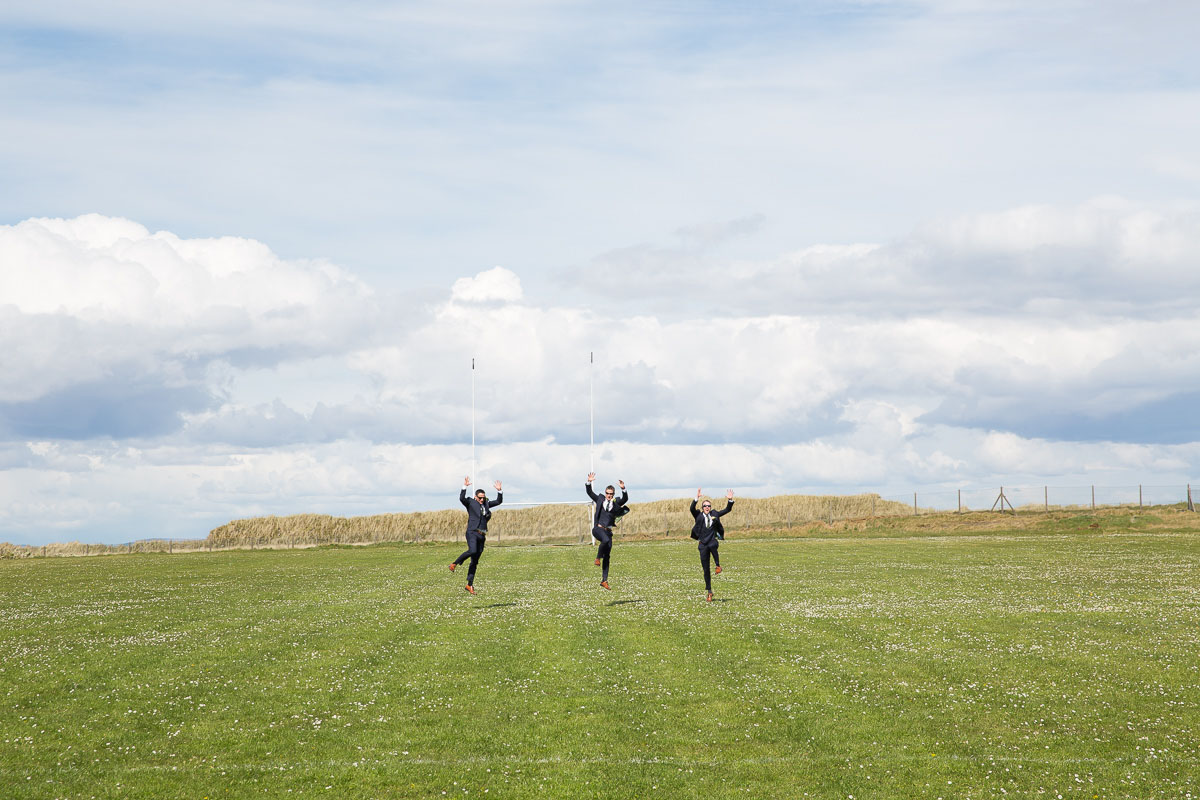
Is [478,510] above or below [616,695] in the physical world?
above

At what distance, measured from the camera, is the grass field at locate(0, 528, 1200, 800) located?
44.8 feet

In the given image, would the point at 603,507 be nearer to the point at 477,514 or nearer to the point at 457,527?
the point at 477,514

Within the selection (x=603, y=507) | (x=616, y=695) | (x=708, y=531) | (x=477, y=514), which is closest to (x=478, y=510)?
(x=477, y=514)

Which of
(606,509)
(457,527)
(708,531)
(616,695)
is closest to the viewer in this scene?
(616,695)

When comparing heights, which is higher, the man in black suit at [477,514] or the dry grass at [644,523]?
the man in black suit at [477,514]

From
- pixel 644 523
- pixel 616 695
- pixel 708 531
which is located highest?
pixel 708 531

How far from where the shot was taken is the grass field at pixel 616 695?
44.8 feet

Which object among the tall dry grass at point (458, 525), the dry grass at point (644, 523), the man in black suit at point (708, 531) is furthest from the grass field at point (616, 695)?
the tall dry grass at point (458, 525)

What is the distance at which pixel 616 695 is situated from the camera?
717 inches

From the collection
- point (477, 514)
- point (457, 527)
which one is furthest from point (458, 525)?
point (477, 514)

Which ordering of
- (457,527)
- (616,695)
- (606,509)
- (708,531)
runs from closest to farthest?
(616,695)
(708,531)
(606,509)
(457,527)

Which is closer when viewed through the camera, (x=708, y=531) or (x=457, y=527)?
(x=708, y=531)

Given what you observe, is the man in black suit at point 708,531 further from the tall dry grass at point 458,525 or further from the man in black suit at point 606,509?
the tall dry grass at point 458,525

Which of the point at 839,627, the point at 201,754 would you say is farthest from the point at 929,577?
the point at 201,754
